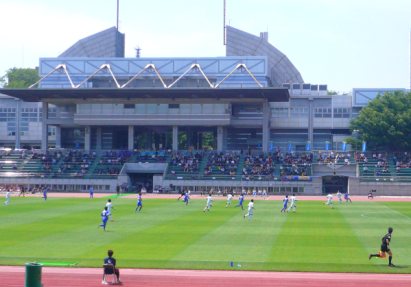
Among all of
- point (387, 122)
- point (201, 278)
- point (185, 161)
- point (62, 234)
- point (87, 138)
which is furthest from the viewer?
point (87, 138)

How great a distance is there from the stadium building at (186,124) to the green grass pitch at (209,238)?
97.8 feet

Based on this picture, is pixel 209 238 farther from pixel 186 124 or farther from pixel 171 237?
pixel 186 124

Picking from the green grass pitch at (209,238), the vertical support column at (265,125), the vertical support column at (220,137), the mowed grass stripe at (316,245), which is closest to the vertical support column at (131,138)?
the vertical support column at (220,137)

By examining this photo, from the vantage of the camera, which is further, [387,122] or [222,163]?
[387,122]

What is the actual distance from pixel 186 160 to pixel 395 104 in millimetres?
31996

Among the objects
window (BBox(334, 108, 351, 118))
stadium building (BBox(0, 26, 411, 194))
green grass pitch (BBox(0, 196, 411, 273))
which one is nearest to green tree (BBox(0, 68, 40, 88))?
stadium building (BBox(0, 26, 411, 194))

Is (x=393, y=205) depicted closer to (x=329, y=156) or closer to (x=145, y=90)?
(x=329, y=156)

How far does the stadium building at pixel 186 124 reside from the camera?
85062 mm

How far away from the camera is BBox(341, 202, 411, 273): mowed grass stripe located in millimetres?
27562

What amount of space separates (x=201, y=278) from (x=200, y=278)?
41 mm

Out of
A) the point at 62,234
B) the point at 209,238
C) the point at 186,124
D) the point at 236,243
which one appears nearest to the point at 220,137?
the point at 186,124

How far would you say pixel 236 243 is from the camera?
109ft

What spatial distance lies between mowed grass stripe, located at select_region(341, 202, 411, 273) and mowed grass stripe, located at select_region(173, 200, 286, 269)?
4.96 m

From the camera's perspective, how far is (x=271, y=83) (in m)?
104
